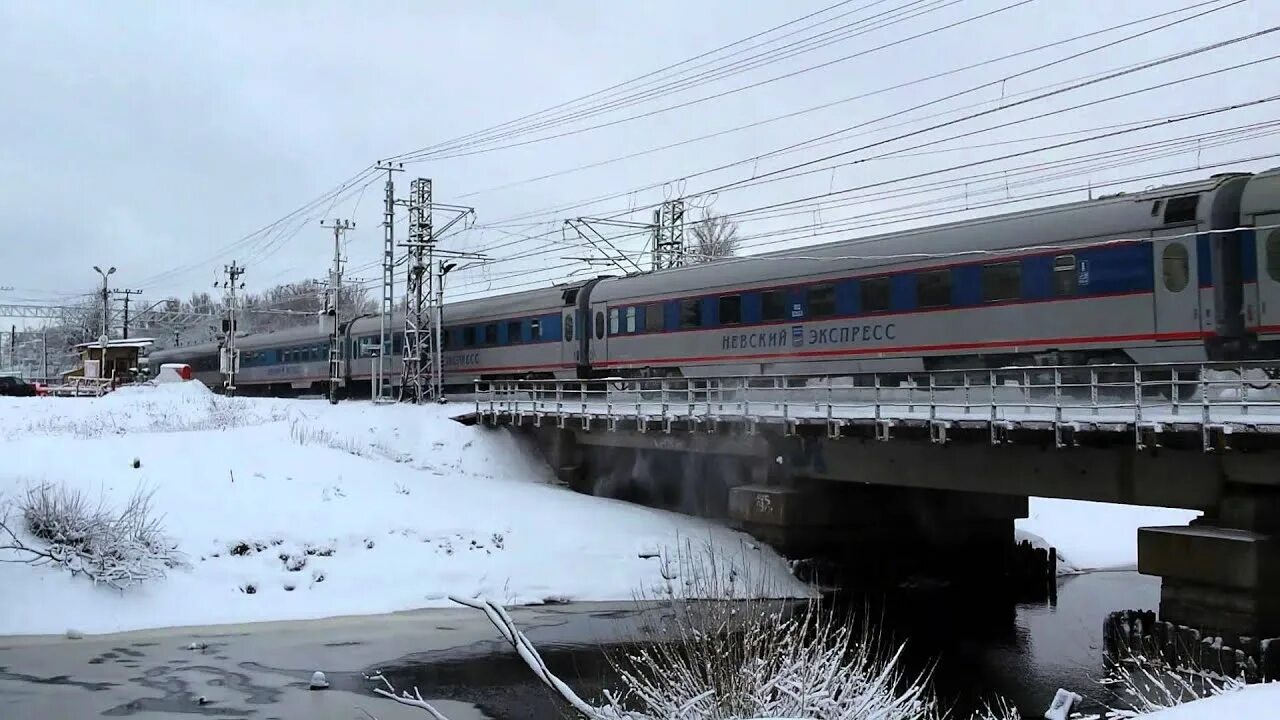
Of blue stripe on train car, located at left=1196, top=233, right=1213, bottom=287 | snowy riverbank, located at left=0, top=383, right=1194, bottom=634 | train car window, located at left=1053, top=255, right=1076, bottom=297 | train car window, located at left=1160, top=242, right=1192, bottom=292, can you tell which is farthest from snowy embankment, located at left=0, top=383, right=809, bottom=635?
blue stripe on train car, located at left=1196, top=233, right=1213, bottom=287

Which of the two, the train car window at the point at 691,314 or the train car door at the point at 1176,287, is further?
the train car window at the point at 691,314

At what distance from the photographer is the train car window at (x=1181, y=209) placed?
19.2 m

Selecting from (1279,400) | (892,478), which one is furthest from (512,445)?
(1279,400)

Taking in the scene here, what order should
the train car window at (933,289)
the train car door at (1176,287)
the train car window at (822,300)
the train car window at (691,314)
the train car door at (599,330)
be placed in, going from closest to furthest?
the train car door at (1176,287), the train car window at (933,289), the train car window at (822,300), the train car window at (691,314), the train car door at (599,330)

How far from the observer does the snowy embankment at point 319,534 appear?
20.6 meters

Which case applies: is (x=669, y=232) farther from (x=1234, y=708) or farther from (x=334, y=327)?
(x=1234, y=708)

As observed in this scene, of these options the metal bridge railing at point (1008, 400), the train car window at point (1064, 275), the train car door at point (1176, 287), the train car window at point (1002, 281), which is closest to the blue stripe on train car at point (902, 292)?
the metal bridge railing at point (1008, 400)

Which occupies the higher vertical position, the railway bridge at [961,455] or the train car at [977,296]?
the train car at [977,296]

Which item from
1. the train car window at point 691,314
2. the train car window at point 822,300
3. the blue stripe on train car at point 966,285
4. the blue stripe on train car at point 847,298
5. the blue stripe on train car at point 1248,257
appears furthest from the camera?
the train car window at point 691,314

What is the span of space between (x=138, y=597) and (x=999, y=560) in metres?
20.7

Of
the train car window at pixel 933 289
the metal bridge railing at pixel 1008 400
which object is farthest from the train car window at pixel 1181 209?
the train car window at pixel 933 289

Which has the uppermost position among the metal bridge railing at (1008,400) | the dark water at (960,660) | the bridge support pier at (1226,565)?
the metal bridge railing at (1008,400)

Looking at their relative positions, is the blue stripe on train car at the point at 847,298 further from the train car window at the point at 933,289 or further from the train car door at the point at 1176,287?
the train car door at the point at 1176,287

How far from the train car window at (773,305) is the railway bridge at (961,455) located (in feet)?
5.85
